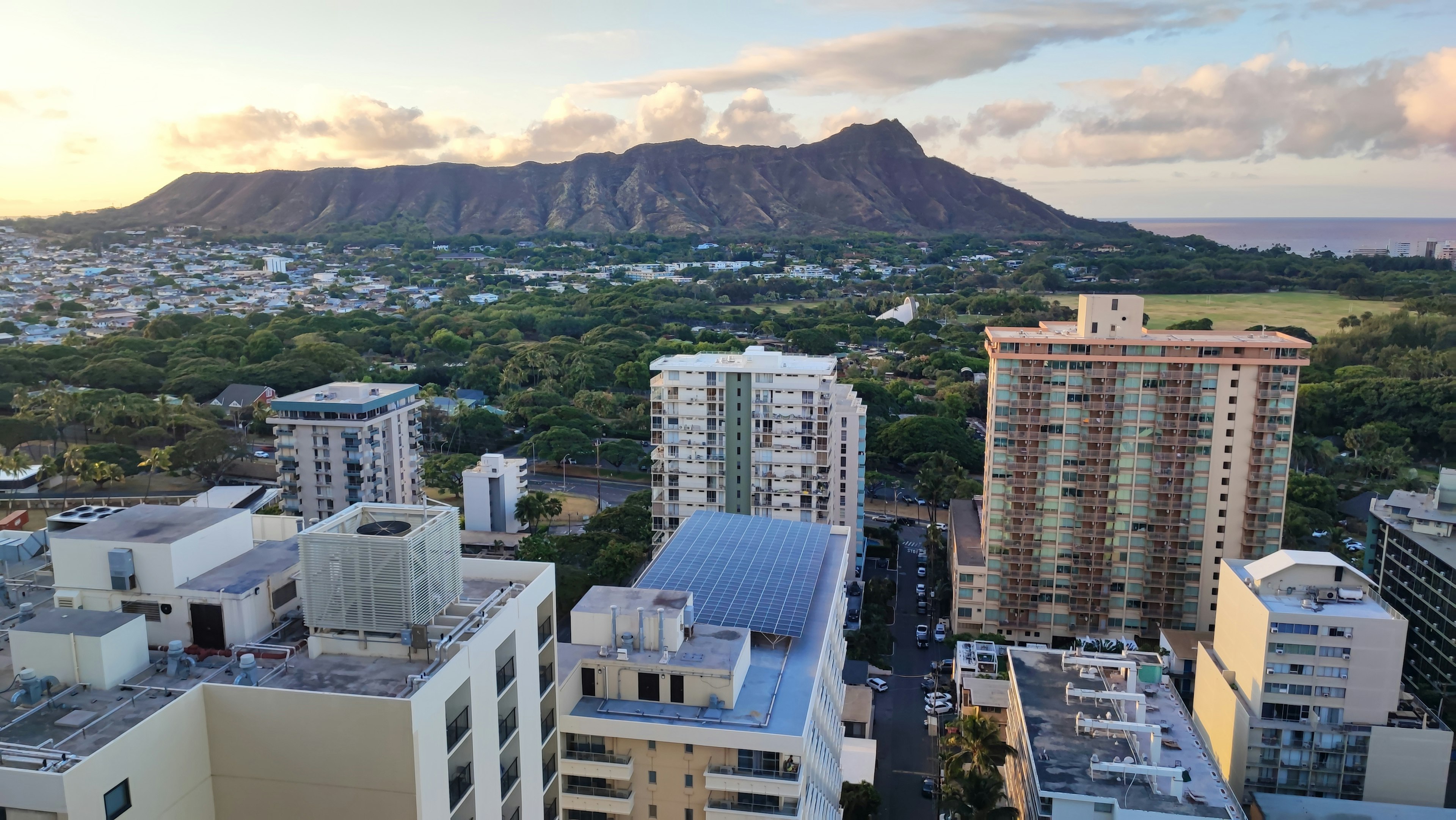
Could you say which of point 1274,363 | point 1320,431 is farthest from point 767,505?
point 1320,431

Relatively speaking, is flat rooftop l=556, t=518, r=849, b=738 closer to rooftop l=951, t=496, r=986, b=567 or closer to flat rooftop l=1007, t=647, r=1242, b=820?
flat rooftop l=1007, t=647, r=1242, b=820

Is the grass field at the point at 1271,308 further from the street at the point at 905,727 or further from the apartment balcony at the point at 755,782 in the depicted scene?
the apartment balcony at the point at 755,782

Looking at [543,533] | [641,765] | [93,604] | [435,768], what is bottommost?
[543,533]

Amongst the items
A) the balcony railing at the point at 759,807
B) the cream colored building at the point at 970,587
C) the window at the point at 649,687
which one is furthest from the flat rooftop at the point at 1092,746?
the cream colored building at the point at 970,587

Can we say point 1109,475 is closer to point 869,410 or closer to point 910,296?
point 869,410

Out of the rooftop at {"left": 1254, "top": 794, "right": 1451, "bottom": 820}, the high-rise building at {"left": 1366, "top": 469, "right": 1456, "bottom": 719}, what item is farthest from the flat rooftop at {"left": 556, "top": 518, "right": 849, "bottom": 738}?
the high-rise building at {"left": 1366, "top": 469, "right": 1456, "bottom": 719}

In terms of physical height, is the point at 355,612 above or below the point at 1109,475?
above
